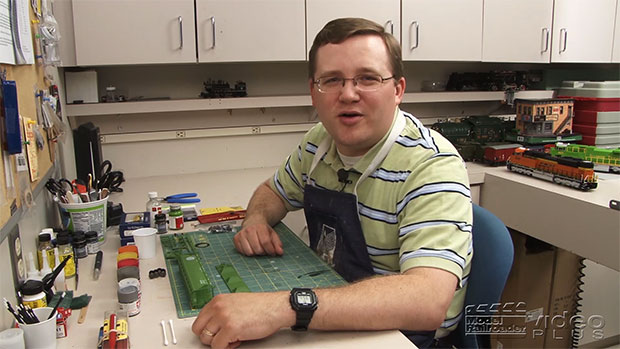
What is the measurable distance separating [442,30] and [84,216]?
1.99 metres

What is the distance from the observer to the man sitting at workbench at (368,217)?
35.5 inches

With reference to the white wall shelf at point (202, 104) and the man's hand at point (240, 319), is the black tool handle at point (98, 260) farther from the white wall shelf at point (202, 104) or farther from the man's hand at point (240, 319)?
the white wall shelf at point (202, 104)

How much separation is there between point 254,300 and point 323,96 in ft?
1.93

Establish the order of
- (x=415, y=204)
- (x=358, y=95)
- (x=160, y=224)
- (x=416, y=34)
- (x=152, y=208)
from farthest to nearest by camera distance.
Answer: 1. (x=416, y=34)
2. (x=152, y=208)
3. (x=160, y=224)
4. (x=358, y=95)
5. (x=415, y=204)

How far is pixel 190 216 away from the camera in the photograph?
168cm

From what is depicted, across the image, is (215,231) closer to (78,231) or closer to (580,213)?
(78,231)

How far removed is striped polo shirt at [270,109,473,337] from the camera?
102 centimetres

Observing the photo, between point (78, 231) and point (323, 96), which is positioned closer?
point (323, 96)

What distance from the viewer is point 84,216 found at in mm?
1379

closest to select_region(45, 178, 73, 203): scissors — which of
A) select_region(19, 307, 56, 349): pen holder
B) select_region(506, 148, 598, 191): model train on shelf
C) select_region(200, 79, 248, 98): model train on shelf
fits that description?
select_region(19, 307, 56, 349): pen holder

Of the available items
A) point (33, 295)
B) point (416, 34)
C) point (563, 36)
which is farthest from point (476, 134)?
point (33, 295)

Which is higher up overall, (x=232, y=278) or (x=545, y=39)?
(x=545, y=39)

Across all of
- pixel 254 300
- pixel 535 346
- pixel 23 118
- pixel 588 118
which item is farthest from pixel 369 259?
pixel 588 118

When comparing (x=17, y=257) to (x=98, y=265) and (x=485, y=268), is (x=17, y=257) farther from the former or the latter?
(x=485, y=268)
